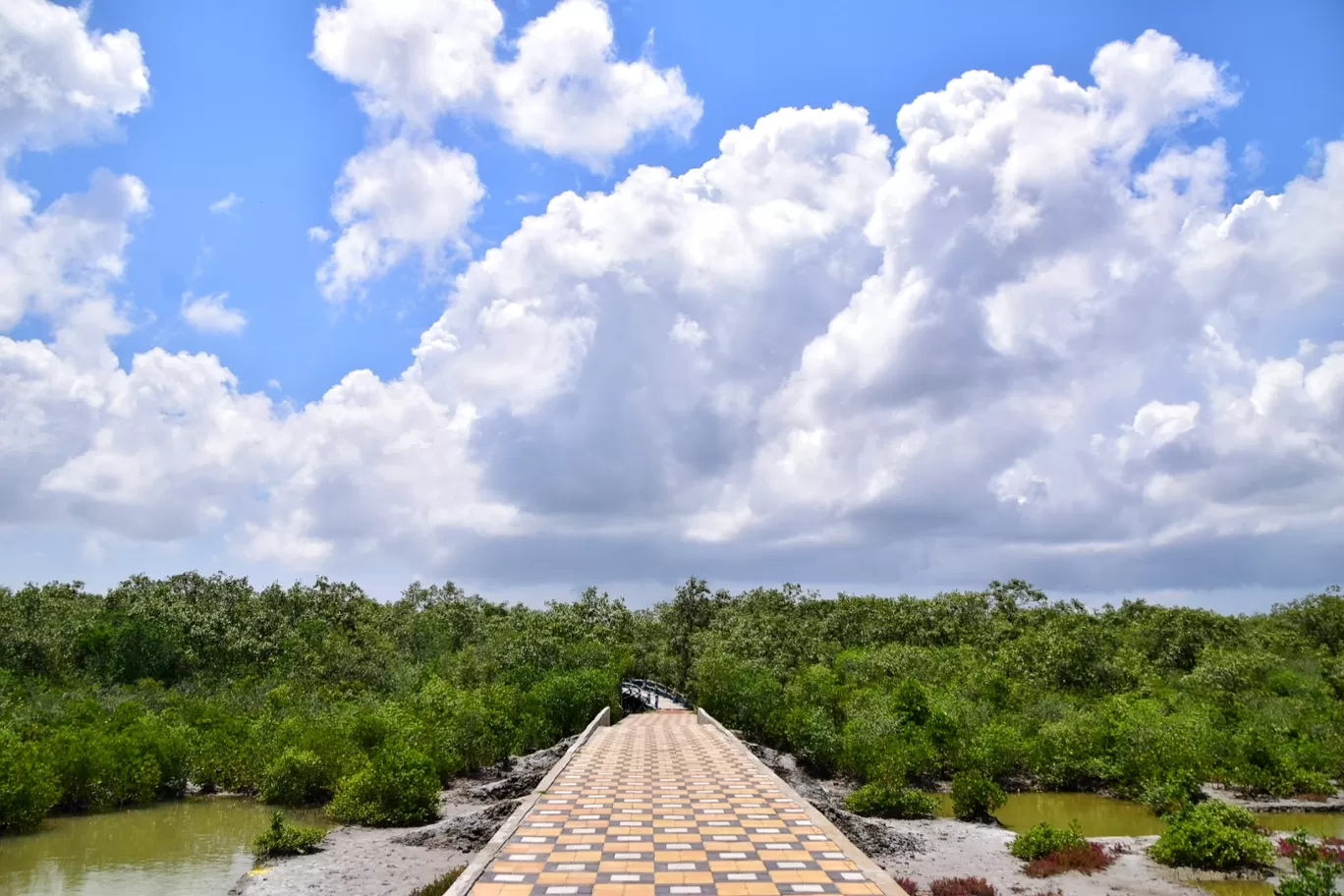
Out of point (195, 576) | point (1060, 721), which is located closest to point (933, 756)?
point (1060, 721)

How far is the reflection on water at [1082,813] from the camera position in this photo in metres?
21.1

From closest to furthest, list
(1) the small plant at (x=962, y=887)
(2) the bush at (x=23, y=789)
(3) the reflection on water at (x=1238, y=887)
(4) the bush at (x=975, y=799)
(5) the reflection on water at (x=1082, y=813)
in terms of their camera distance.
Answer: (1) the small plant at (x=962, y=887), (3) the reflection on water at (x=1238, y=887), (2) the bush at (x=23, y=789), (4) the bush at (x=975, y=799), (5) the reflection on water at (x=1082, y=813)

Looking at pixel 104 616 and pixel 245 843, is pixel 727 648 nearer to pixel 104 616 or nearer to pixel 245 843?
pixel 245 843

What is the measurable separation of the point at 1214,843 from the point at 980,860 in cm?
392

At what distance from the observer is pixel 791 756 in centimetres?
3047

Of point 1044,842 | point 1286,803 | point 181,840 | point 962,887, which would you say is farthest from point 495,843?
point 1286,803

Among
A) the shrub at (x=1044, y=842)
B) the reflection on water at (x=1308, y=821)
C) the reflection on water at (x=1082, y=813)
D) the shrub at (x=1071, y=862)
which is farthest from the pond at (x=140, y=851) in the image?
the reflection on water at (x=1308, y=821)

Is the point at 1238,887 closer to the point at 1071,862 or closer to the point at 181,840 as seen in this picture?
the point at 1071,862

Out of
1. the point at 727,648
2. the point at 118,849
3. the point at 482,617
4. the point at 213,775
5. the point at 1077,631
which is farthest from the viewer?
the point at 482,617

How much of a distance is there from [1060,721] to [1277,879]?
503 inches

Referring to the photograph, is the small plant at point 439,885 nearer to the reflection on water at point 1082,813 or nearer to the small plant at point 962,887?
the small plant at point 962,887

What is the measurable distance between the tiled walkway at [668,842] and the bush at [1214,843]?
7028 mm

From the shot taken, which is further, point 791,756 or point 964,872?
point 791,756

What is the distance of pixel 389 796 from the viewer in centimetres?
1947
